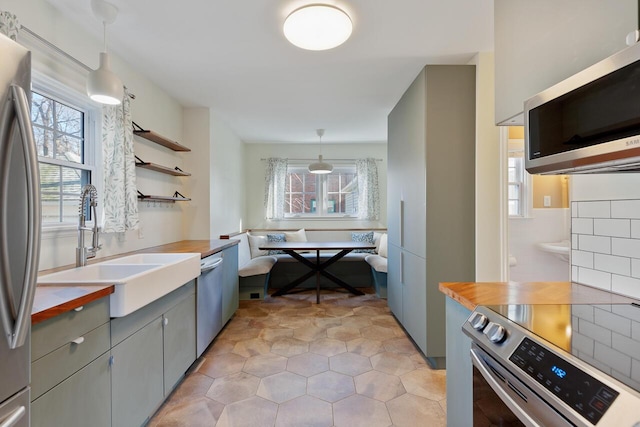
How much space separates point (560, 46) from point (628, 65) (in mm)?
389

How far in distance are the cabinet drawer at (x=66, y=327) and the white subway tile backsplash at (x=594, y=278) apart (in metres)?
2.06

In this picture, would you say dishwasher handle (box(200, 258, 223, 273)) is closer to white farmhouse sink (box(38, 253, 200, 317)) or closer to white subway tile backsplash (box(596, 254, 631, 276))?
white farmhouse sink (box(38, 253, 200, 317))

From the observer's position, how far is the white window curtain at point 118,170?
2043mm

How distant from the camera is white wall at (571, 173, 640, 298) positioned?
3.64ft

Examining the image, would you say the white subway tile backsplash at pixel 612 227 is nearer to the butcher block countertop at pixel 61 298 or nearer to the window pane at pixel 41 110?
the butcher block countertop at pixel 61 298

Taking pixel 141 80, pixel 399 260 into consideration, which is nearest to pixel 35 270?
pixel 141 80

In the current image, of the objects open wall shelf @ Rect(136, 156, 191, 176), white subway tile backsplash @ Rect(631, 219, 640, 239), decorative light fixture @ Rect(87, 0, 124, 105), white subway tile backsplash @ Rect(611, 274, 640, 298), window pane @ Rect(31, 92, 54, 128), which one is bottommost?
white subway tile backsplash @ Rect(611, 274, 640, 298)

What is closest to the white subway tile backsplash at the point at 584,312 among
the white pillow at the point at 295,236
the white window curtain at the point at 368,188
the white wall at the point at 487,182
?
the white wall at the point at 487,182

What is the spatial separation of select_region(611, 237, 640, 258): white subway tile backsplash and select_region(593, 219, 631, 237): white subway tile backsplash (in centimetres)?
2

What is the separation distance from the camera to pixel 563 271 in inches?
147

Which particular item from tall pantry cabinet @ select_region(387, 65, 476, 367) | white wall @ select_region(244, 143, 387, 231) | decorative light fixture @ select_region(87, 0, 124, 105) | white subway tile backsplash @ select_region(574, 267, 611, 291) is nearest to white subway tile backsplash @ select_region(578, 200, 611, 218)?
white subway tile backsplash @ select_region(574, 267, 611, 291)

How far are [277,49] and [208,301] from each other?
6.73ft

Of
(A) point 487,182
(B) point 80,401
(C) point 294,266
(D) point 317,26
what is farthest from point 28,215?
(C) point 294,266

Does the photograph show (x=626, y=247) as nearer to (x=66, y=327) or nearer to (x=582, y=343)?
(x=582, y=343)
